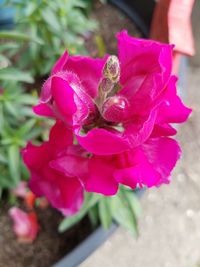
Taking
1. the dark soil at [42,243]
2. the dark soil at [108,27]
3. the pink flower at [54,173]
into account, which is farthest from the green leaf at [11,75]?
the dark soil at [108,27]

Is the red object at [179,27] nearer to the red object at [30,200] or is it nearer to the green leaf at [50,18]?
the green leaf at [50,18]

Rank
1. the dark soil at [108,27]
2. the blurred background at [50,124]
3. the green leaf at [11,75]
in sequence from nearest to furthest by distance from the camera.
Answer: the green leaf at [11,75] → the blurred background at [50,124] → the dark soil at [108,27]

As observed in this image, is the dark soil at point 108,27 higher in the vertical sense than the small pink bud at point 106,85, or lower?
lower

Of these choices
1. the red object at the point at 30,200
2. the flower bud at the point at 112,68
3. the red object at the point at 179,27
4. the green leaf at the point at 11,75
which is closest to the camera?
the flower bud at the point at 112,68

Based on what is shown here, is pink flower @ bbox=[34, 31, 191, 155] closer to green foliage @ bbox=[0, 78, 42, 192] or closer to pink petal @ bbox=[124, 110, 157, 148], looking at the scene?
pink petal @ bbox=[124, 110, 157, 148]

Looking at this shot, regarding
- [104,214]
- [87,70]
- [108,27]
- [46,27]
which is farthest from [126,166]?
[108,27]

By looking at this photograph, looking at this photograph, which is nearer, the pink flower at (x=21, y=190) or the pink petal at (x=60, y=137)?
the pink petal at (x=60, y=137)

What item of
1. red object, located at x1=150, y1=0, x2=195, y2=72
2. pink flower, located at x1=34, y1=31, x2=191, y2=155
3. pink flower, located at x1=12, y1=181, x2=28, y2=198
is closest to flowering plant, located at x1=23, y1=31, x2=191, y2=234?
pink flower, located at x1=34, y1=31, x2=191, y2=155
